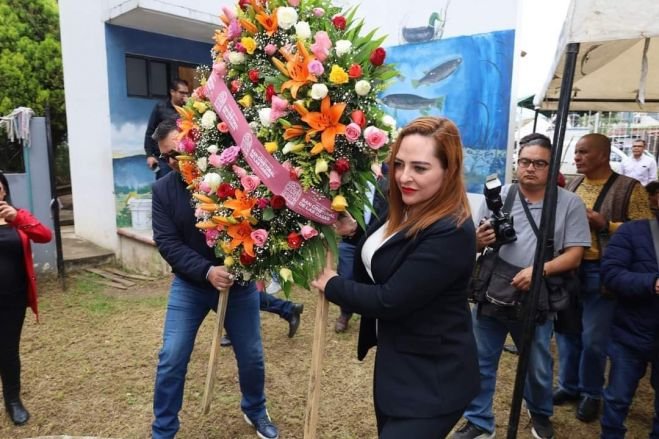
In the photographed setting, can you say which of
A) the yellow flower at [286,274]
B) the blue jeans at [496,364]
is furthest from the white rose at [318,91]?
the blue jeans at [496,364]

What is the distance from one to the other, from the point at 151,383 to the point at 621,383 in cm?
326

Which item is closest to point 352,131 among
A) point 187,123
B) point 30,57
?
point 187,123

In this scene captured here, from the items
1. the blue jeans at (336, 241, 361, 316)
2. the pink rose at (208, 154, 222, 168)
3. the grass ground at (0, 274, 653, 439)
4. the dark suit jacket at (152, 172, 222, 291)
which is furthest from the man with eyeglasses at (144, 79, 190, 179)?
the pink rose at (208, 154, 222, 168)

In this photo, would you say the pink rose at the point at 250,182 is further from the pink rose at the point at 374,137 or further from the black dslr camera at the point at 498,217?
the black dslr camera at the point at 498,217

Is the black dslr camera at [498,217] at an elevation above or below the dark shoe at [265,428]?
above

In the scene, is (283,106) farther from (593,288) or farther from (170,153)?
(593,288)

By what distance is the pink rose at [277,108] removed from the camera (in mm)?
1990

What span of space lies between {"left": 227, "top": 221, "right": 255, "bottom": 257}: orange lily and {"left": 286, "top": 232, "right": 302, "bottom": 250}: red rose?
0.58 ft

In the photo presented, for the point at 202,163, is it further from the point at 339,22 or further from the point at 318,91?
the point at 339,22

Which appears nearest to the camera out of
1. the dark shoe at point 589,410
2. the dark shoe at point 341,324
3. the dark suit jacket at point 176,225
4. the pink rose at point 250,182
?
the pink rose at point 250,182

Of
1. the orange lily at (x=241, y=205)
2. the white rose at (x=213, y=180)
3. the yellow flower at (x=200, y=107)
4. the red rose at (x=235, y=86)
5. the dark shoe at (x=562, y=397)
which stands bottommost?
the dark shoe at (x=562, y=397)

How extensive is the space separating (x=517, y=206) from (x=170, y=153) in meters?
2.12

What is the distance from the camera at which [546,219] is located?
7.92 feet

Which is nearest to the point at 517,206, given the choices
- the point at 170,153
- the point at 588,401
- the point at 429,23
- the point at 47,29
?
the point at 588,401
